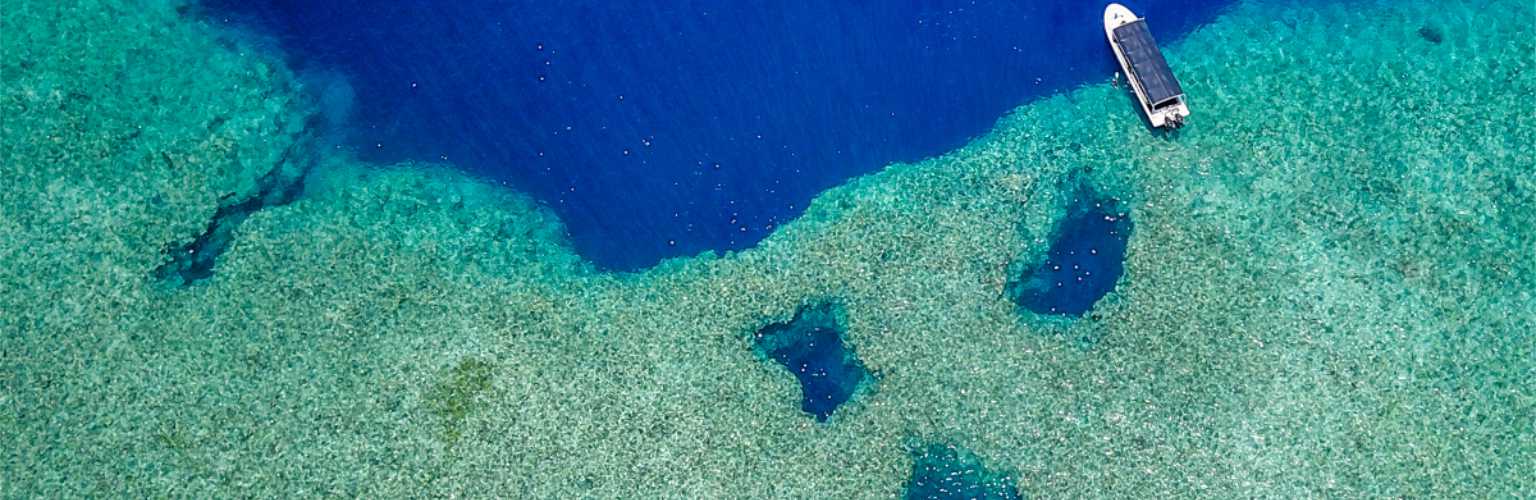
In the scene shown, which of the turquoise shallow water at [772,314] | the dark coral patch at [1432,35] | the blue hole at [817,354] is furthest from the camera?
the dark coral patch at [1432,35]

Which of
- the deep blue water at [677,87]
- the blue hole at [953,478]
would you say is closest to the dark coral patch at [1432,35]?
the deep blue water at [677,87]

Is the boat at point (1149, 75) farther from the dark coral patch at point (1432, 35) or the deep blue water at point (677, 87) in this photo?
the dark coral patch at point (1432, 35)

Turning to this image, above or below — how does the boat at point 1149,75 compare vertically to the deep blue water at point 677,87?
above

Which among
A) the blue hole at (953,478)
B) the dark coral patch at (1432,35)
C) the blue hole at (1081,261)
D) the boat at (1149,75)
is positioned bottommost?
the blue hole at (953,478)

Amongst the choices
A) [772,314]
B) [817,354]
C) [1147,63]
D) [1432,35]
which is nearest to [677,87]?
[772,314]

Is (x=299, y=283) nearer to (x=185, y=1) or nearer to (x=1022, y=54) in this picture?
(x=185, y=1)

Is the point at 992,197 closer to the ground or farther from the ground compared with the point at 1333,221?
closer to the ground

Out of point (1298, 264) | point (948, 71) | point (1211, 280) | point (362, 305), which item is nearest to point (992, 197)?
point (948, 71)
